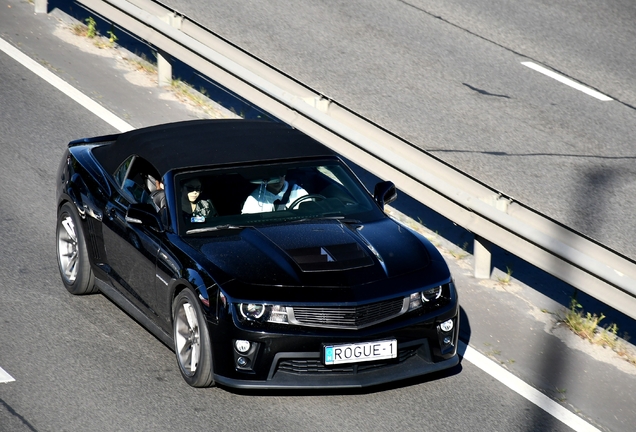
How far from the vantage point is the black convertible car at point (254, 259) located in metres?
6.44

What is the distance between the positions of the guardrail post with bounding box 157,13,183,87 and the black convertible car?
13.9 ft

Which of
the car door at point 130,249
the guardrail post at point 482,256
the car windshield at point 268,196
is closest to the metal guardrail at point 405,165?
the guardrail post at point 482,256

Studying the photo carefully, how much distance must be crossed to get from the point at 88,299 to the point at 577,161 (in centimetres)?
622

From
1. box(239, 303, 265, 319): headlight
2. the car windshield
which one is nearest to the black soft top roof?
the car windshield

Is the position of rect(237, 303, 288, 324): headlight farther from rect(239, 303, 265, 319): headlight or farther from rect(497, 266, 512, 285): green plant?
rect(497, 266, 512, 285): green plant

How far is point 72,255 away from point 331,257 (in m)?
2.63

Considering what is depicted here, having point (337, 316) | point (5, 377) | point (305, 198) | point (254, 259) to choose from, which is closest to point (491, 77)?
point (305, 198)

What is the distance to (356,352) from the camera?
6434mm

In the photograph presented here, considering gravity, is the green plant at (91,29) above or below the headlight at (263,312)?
below

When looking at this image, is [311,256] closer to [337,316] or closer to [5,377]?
[337,316]

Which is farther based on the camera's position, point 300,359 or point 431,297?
point 431,297

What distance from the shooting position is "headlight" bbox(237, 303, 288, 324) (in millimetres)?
6418

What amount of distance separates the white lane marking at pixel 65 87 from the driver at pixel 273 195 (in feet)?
14.6

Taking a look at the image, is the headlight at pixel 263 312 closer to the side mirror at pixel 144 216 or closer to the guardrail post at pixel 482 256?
the side mirror at pixel 144 216
